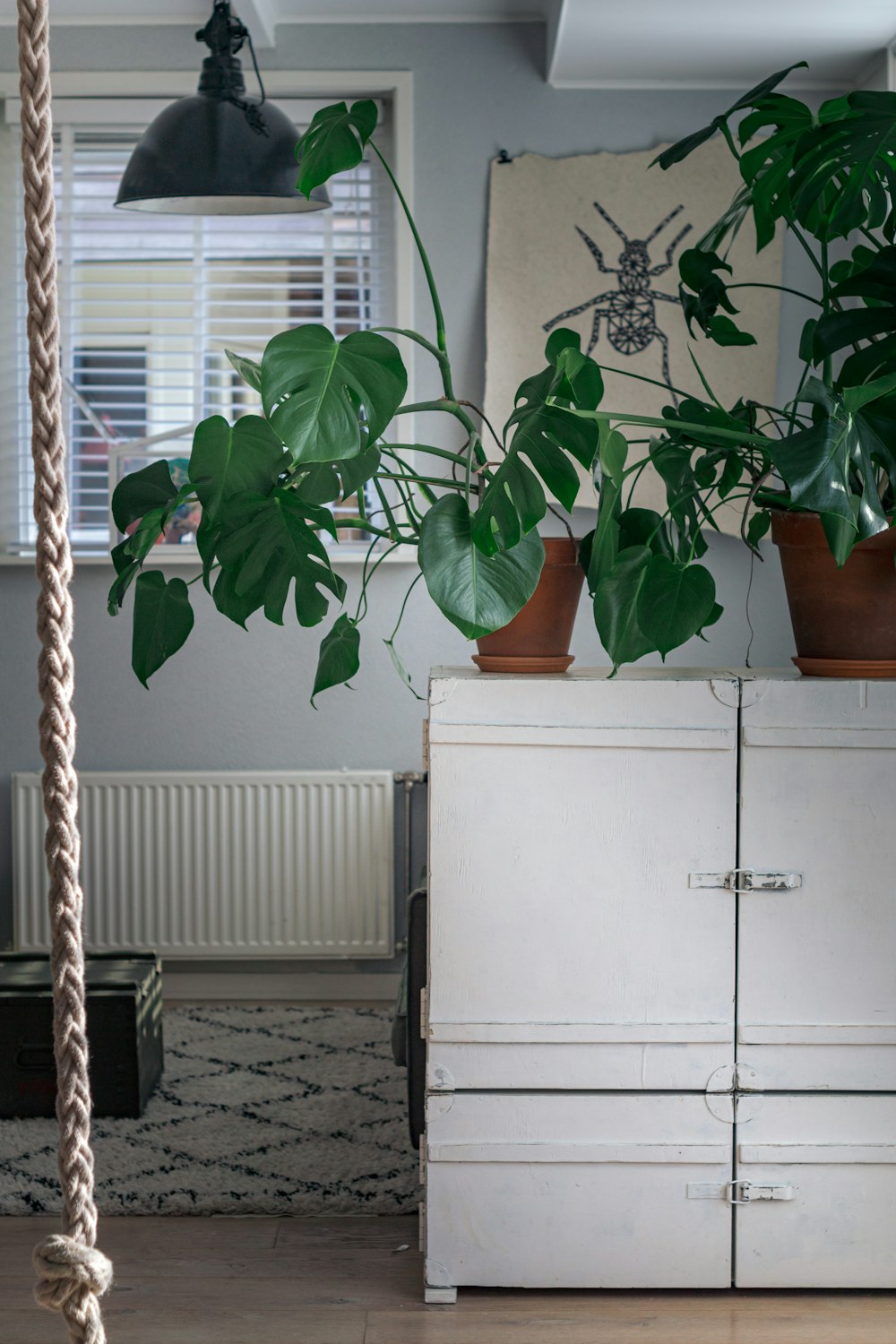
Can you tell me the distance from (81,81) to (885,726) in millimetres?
2802

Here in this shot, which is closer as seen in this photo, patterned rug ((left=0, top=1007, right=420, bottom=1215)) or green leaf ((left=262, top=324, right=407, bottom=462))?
green leaf ((left=262, top=324, right=407, bottom=462))

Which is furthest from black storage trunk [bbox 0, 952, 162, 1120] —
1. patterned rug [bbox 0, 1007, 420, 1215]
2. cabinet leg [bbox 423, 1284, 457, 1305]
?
cabinet leg [bbox 423, 1284, 457, 1305]

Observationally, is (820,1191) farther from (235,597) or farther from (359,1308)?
(235,597)

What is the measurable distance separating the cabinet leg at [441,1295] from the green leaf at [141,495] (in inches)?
46.6

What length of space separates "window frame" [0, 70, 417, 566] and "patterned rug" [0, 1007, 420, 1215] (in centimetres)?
131

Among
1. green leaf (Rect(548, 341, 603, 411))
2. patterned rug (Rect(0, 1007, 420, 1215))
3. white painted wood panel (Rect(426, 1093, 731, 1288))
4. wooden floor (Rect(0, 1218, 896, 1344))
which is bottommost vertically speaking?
patterned rug (Rect(0, 1007, 420, 1215))

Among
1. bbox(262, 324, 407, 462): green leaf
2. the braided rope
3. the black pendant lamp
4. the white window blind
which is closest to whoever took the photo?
the braided rope

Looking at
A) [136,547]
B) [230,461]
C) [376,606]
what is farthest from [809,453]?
[376,606]

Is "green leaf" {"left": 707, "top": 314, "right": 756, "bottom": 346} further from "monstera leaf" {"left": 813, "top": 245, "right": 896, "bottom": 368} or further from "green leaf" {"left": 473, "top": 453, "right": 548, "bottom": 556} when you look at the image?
"green leaf" {"left": 473, "top": 453, "right": 548, "bottom": 556}

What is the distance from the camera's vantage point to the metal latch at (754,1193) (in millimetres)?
1687

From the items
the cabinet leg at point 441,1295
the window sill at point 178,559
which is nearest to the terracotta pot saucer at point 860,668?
the cabinet leg at point 441,1295

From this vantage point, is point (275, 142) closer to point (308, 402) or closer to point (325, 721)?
point (308, 402)

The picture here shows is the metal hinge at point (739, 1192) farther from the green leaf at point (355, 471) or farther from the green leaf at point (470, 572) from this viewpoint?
the green leaf at point (355, 471)

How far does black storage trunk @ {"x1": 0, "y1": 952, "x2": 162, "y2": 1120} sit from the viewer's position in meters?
2.35
